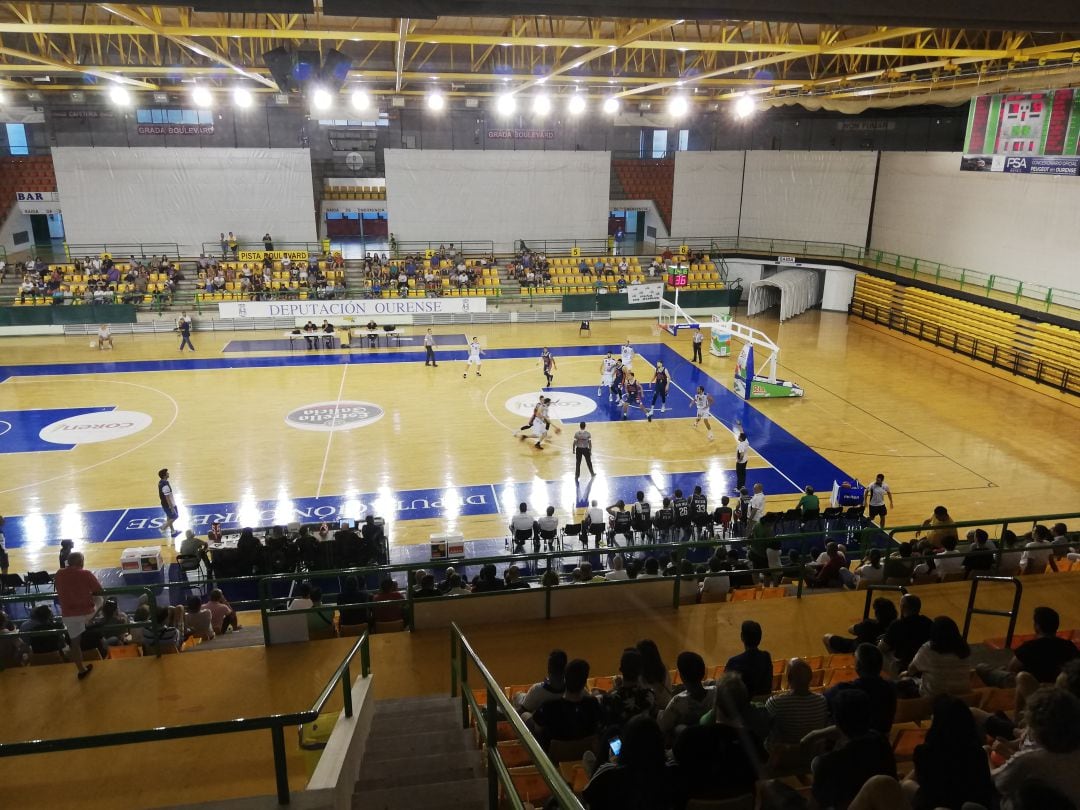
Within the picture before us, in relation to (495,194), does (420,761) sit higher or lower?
lower

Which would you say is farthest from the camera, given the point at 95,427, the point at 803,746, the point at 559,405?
the point at 559,405

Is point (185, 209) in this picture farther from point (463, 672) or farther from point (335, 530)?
point (463, 672)

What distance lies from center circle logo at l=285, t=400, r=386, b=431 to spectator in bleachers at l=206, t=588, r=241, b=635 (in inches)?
462

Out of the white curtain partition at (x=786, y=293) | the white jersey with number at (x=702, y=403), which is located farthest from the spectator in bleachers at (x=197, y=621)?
the white curtain partition at (x=786, y=293)

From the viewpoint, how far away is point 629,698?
17.2 ft

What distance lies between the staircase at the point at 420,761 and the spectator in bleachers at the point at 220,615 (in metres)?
3.67

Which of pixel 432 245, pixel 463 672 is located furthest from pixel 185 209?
pixel 463 672

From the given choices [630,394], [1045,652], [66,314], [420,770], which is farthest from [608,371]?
[66,314]

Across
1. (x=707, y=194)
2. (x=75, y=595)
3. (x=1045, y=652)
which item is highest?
(x=707, y=194)

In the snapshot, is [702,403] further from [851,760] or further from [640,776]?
[640,776]

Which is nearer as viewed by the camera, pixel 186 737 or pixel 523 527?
pixel 186 737

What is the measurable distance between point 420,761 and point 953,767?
3.54 meters

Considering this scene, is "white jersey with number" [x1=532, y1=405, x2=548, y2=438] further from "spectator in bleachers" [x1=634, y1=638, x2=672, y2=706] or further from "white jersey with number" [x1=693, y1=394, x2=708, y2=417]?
"spectator in bleachers" [x1=634, y1=638, x2=672, y2=706]

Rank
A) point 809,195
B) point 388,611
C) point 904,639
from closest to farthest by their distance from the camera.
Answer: point 904,639 < point 388,611 < point 809,195
